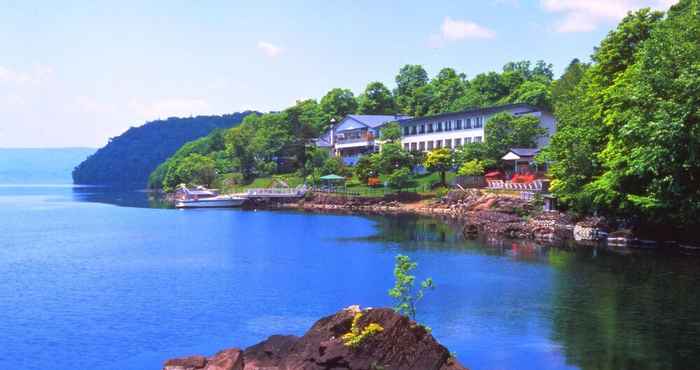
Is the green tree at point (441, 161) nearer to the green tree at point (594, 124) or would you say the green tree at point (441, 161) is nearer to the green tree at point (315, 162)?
the green tree at point (315, 162)

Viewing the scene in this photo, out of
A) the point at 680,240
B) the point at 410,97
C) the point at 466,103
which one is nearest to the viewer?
the point at 680,240

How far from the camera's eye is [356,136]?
4737 inches

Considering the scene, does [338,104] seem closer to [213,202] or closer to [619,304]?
[213,202]

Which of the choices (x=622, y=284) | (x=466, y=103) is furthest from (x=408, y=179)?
(x=622, y=284)

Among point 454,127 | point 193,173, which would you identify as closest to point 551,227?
point 454,127

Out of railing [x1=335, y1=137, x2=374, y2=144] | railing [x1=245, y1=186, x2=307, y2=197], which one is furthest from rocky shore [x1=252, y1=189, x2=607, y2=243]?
railing [x1=335, y1=137, x2=374, y2=144]

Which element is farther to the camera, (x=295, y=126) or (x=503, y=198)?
(x=295, y=126)

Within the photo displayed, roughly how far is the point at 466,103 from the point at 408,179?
32.6 m

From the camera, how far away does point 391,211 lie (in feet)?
298

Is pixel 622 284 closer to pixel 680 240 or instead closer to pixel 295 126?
pixel 680 240

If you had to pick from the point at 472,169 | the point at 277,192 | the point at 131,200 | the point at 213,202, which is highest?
the point at 472,169

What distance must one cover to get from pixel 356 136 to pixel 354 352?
101 metres

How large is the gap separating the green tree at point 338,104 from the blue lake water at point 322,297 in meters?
79.8

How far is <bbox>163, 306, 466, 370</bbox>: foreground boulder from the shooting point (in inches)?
800
